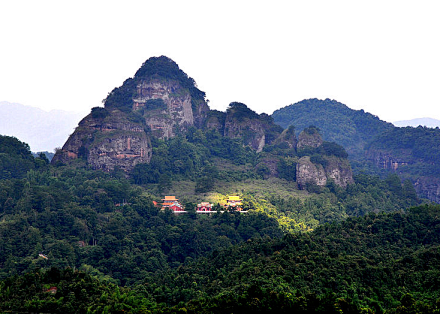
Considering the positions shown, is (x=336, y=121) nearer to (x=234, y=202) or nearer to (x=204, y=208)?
(x=234, y=202)

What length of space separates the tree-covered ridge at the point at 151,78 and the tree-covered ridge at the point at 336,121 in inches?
1153

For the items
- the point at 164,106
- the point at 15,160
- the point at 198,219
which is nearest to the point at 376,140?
the point at 164,106

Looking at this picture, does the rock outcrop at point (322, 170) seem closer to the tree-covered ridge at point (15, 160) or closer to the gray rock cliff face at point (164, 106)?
the gray rock cliff face at point (164, 106)

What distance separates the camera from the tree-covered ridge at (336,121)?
98875 mm

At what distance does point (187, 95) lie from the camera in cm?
7606

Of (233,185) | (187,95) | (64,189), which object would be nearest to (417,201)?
(233,185)

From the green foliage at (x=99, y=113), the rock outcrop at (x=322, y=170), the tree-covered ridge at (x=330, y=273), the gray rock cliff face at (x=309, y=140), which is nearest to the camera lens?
the tree-covered ridge at (x=330, y=273)

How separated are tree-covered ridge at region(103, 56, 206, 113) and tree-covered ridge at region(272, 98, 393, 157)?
2928 cm

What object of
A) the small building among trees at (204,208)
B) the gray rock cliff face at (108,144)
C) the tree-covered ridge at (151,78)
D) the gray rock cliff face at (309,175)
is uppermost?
the tree-covered ridge at (151,78)

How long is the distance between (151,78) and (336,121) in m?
43.0

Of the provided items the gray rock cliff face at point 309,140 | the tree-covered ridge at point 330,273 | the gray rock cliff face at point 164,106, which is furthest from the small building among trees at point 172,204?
the gray rock cliff face at point 309,140

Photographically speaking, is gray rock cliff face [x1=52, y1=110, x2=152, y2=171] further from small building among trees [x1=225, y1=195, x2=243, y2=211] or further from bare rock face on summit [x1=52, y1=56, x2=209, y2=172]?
small building among trees [x1=225, y1=195, x2=243, y2=211]

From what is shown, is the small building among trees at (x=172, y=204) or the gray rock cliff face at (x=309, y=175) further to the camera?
the gray rock cliff face at (x=309, y=175)

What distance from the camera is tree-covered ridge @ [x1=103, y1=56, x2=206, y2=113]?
7438cm
